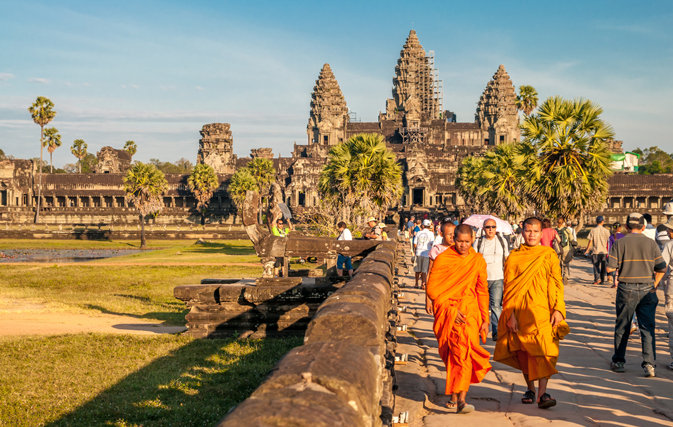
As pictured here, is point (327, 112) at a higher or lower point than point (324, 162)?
higher

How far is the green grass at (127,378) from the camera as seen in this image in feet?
16.4

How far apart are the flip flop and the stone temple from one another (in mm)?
49410

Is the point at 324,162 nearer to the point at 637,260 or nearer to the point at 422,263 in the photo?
the point at 422,263

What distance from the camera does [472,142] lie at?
8706 cm

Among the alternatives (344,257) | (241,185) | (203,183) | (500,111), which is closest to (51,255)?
(344,257)

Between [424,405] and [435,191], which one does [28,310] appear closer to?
[424,405]

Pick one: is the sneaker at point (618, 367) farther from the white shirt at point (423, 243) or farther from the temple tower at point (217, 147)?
the temple tower at point (217, 147)

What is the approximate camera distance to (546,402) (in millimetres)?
5273

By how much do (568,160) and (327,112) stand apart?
7177 centimetres

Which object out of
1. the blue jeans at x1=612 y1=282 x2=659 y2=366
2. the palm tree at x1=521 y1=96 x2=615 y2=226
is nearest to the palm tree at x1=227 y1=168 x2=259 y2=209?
the palm tree at x1=521 y1=96 x2=615 y2=226

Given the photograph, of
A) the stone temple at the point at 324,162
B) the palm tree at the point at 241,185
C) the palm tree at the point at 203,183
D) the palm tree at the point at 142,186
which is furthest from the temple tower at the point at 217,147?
the palm tree at the point at 142,186

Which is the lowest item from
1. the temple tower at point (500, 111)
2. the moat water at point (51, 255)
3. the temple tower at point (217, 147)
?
the moat water at point (51, 255)

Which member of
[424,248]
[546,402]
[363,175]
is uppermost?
[363,175]

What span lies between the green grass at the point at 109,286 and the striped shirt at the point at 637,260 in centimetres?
750
